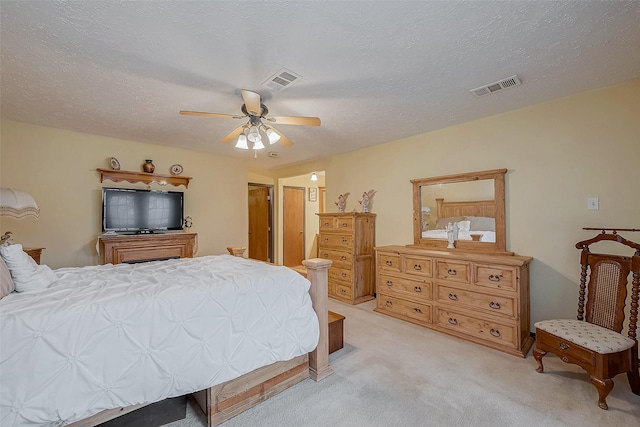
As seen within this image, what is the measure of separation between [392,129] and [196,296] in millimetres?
3070

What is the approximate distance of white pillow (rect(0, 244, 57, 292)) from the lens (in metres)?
1.62

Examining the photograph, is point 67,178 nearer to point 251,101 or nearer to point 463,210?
point 251,101

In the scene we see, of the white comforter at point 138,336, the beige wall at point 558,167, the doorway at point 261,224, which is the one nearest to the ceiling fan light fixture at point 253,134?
the white comforter at point 138,336

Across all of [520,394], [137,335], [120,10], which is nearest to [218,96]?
[120,10]

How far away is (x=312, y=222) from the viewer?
7227 mm

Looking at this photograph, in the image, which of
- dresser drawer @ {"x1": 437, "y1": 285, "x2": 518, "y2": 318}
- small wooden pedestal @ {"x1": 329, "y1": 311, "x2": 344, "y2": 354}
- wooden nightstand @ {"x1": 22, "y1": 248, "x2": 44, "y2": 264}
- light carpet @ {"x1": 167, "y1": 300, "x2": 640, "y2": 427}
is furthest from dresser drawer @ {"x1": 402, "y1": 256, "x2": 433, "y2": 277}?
wooden nightstand @ {"x1": 22, "y1": 248, "x2": 44, "y2": 264}

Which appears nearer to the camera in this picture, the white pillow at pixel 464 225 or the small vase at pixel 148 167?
the white pillow at pixel 464 225

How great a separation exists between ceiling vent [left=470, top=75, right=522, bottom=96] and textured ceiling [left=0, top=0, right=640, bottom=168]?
66 millimetres

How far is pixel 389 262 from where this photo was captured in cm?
365

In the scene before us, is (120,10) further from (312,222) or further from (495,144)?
(312,222)

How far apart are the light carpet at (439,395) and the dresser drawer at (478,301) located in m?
0.38

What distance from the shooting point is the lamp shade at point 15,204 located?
7.95 ft

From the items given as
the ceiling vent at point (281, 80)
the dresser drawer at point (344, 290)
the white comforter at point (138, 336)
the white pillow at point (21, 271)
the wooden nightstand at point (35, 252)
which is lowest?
the dresser drawer at point (344, 290)

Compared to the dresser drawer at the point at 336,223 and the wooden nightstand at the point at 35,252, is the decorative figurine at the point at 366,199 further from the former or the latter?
the wooden nightstand at the point at 35,252
